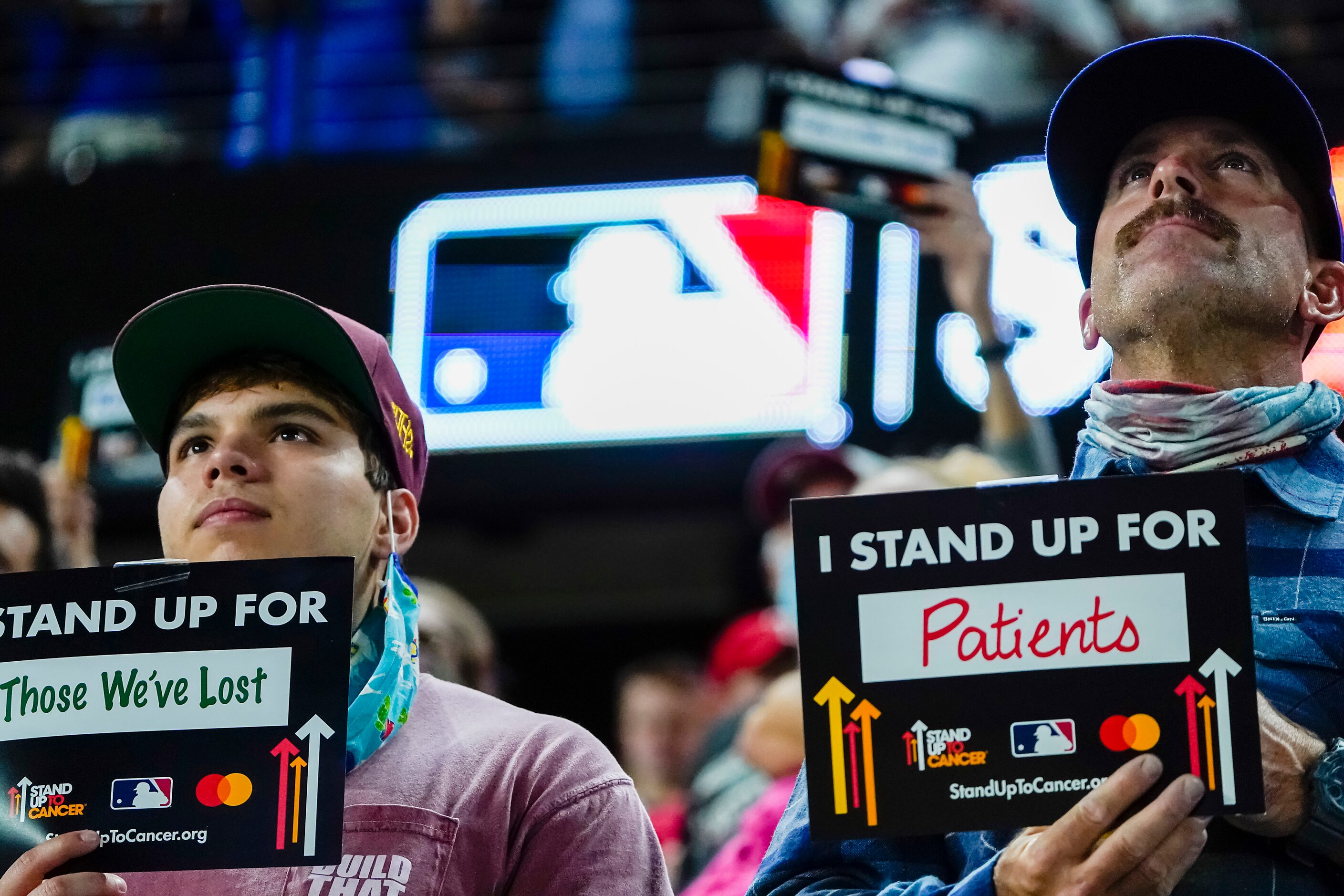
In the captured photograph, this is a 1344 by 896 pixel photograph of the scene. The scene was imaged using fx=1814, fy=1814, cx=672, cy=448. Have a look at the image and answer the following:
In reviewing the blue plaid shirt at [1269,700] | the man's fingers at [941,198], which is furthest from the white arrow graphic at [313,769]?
the man's fingers at [941,198]

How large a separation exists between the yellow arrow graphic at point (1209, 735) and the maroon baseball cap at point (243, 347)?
1.14 m

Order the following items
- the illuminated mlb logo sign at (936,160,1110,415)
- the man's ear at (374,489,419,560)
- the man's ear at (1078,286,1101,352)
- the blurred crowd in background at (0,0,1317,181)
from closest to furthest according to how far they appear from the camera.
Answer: the man's ear at (1078,286,1101,352)
the man's ear at (374,489,419,560)
the illuminated mlb logo sign at (936,160,1110,415)
the blurred crowd in background at (0,0,1317,181)

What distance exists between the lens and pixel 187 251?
619 cm

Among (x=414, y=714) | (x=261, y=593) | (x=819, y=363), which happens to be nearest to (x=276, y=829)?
(x=261, y=593)

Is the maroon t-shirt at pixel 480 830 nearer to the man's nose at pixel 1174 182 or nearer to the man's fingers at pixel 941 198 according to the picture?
the man's nose at pixel 1174 182

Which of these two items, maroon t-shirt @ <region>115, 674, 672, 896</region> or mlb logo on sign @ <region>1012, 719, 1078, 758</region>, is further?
maroon t-shirt @ <region>115, 674, 672, 896</region>

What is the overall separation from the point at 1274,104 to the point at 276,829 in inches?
54.5

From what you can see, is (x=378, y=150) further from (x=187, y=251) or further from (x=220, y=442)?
(x=220, y=442)

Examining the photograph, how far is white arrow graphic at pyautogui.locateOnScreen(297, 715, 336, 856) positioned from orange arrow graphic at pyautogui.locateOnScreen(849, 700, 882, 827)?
52cm

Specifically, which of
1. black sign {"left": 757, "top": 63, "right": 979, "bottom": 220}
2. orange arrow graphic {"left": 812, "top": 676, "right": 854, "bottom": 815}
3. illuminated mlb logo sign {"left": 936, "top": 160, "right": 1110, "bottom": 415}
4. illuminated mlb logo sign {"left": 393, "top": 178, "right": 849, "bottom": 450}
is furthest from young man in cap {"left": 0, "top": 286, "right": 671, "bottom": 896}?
illuminated mlb logo sign {"left": 393, "top": 178, "right": 849, "bottom": 450}

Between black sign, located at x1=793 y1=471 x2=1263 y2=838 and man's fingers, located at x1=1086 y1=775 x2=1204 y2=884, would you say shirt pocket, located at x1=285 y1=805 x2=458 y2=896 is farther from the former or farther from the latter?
man's fingers, located at x1=1086 y1=775 x2=1204 y2=884

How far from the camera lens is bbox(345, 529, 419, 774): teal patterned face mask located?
2.16 meters

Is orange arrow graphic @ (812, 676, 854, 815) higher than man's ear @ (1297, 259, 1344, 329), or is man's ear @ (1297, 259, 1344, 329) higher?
man's ear @ (1297, 259, 1344, 329)

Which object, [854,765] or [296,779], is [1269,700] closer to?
[854,765]
